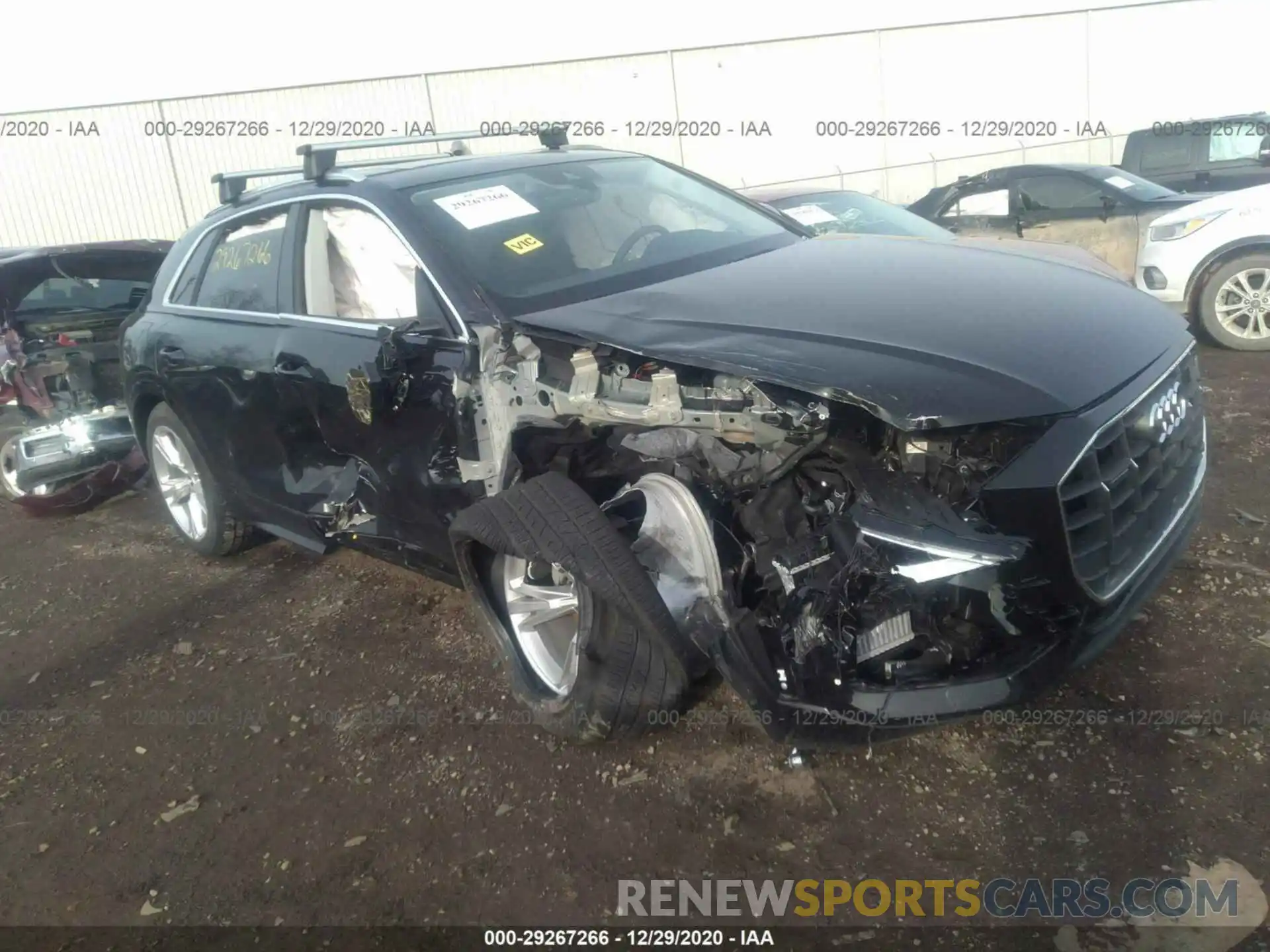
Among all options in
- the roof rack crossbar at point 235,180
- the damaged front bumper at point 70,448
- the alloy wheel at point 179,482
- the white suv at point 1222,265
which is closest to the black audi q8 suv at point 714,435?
the roof rack crossbar at point 235,180

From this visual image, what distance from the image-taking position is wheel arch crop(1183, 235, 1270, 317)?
6.39m

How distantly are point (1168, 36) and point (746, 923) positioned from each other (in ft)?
80.6

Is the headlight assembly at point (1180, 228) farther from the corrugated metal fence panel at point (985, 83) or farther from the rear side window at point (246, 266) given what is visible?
the corrugated metal fence panel at point (985, 83)

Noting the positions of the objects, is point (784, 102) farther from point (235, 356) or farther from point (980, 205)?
point (235, 356)

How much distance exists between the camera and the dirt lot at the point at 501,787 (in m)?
2.41

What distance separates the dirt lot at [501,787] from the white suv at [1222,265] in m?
3.18

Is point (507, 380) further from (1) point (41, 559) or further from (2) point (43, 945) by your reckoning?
(1) point (41, 559)

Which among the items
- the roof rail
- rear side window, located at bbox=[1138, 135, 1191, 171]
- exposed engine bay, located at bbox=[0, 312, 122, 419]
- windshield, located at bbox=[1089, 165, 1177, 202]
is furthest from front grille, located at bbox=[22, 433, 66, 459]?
rear side window, located at bbox=[1138, 135, 1191, 171]

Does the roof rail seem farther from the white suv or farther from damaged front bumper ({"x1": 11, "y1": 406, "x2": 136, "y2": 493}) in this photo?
the white suv

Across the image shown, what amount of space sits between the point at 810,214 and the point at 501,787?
4976 millimetres

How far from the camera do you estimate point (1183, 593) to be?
339 centimetres

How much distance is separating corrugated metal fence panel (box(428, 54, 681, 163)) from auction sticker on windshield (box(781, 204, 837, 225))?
12.6m

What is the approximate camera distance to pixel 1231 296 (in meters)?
6.54

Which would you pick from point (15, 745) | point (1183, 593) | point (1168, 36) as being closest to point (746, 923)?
point (1183, 593)
